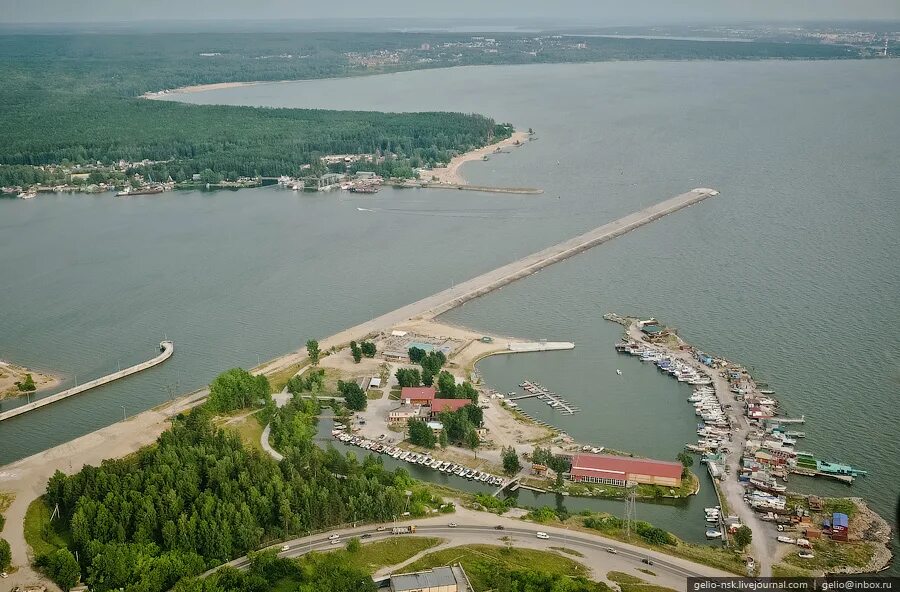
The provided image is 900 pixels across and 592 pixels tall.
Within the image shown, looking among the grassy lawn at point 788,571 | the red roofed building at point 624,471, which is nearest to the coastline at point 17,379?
the red roofed building at point 624,471

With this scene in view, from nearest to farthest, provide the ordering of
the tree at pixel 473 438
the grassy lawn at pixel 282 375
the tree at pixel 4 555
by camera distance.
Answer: the tree at pixel 4 555, the tree at pixel 473 438, the grassy lawn at pixel 282 375

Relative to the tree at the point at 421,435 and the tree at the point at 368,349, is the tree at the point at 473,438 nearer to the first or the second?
the tree at the point at 421,435

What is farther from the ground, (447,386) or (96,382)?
(447,386)

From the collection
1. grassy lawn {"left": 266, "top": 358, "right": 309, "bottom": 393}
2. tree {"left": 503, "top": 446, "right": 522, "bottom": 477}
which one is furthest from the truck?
grassy lawn {"left": 266, "top": 358, "right": 309, "bottom": 393}

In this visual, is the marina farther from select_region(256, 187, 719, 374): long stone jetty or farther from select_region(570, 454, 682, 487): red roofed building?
select_region(256, 187, 719, 374): long stone jetty

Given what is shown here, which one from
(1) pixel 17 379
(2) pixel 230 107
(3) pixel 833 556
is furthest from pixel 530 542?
(2) pixel 230 107

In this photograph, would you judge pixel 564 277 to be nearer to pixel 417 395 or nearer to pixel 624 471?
pixel 417 395
